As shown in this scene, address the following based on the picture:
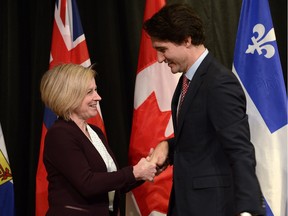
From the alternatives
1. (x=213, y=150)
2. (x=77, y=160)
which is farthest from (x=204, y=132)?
(x=77, y=160)

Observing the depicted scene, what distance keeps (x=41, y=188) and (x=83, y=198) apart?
3.06 ft

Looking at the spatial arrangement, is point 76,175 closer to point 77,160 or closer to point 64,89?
point 77,160

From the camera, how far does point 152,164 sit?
216cm

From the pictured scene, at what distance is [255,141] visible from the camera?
9.24 feet

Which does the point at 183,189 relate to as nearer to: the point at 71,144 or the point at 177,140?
the point at 177,140

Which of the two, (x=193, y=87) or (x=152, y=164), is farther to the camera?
(x=152, y=164)

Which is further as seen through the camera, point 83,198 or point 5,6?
point 5,6

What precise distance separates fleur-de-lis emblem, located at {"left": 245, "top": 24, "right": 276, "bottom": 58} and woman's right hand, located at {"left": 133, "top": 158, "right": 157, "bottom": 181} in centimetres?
106

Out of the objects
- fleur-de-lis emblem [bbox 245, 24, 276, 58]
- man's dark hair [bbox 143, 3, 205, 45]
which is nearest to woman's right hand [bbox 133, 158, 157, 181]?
man's dark hair [bbox 143, 3, 205, 45]

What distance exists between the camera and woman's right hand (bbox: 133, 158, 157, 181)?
6.98ft

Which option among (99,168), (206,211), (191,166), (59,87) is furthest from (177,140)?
(59,87)

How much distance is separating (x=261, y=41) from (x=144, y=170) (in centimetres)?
117

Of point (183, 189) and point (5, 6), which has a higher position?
point (5, 6)

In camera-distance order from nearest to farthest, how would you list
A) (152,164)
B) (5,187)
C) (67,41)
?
(152,164) < (5,187) < (67,41)
